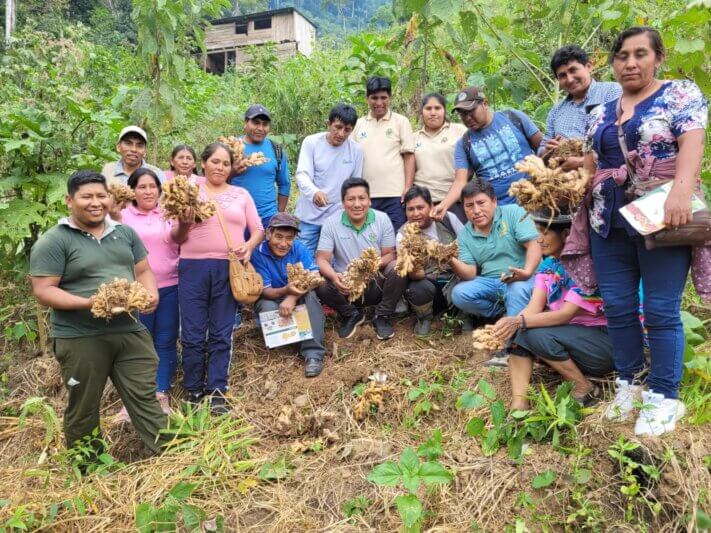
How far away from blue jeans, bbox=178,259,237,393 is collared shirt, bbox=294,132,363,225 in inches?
47.4

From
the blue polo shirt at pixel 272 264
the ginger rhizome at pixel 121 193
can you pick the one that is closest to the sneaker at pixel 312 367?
the blue polo shirt at pixel 272 264

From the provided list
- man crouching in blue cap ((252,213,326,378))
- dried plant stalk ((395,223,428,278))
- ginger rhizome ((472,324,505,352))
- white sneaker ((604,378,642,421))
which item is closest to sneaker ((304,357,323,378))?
man crouching in blue cap ((252,213,326,378))

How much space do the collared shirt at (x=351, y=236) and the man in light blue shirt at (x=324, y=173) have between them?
9.5 inches

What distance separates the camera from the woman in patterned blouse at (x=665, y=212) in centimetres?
223

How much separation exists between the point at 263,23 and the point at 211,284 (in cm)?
2227

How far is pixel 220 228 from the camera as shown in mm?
3885

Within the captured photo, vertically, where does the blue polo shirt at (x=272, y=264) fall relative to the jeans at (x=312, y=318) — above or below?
above

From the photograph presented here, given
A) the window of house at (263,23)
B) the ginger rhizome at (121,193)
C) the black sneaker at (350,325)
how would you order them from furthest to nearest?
the window of house at (263,23)
the black sneaker at (350,325)
the ginger rhizome at (121,193)

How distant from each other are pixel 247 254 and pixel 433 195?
1.80 metres

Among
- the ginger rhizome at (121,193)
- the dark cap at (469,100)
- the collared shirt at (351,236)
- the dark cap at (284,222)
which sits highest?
the dark cap at (469,100)

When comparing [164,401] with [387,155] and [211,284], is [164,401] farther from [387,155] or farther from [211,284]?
[387,155]

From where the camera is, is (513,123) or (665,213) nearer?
(665,213)

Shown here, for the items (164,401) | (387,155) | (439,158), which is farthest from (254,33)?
(164,401)

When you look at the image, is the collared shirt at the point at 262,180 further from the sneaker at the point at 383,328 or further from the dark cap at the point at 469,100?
the dark cap at the point at 469,100
